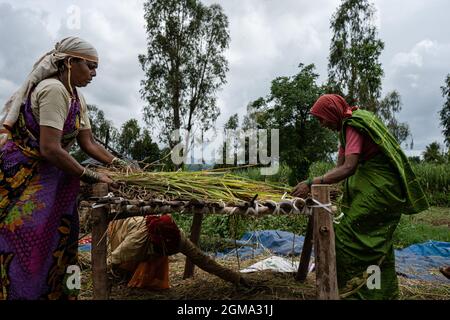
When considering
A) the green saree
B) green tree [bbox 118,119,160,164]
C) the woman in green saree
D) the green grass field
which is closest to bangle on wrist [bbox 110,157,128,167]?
the woman in green saree

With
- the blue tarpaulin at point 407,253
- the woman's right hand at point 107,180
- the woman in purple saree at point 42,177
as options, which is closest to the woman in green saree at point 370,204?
the woman's right hand at point 107,180

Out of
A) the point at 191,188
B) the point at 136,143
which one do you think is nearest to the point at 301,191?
the point at 191,188

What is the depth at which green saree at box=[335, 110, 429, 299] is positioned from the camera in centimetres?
297

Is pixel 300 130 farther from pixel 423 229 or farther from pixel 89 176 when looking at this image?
pixel 89 176

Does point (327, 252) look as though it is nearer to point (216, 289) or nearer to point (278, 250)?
point (216, 289)

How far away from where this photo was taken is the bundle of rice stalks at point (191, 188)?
8.37 feet

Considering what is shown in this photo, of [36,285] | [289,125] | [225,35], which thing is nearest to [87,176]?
[36,285]

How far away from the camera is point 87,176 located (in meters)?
2.43

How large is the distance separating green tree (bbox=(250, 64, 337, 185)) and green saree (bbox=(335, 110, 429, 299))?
943 centimetres

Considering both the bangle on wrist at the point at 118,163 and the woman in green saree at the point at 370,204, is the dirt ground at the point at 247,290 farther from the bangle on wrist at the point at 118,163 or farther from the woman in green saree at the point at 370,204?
the bangle on wrist at the point at 118,163

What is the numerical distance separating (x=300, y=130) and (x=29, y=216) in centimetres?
1113

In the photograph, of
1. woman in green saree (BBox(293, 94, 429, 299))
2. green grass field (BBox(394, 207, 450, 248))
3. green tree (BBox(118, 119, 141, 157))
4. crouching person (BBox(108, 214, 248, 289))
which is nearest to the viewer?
woman in green saree (BBox(293, 94, 429, 299))

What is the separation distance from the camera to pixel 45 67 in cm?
245

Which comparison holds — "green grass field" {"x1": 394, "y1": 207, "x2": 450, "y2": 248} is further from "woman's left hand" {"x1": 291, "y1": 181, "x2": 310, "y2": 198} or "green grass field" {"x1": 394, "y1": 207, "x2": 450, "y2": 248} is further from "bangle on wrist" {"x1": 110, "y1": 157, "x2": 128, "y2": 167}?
"bangle on wrist" {"x1": 110, "y1": 157, "x2": 128, "y2": 167}
